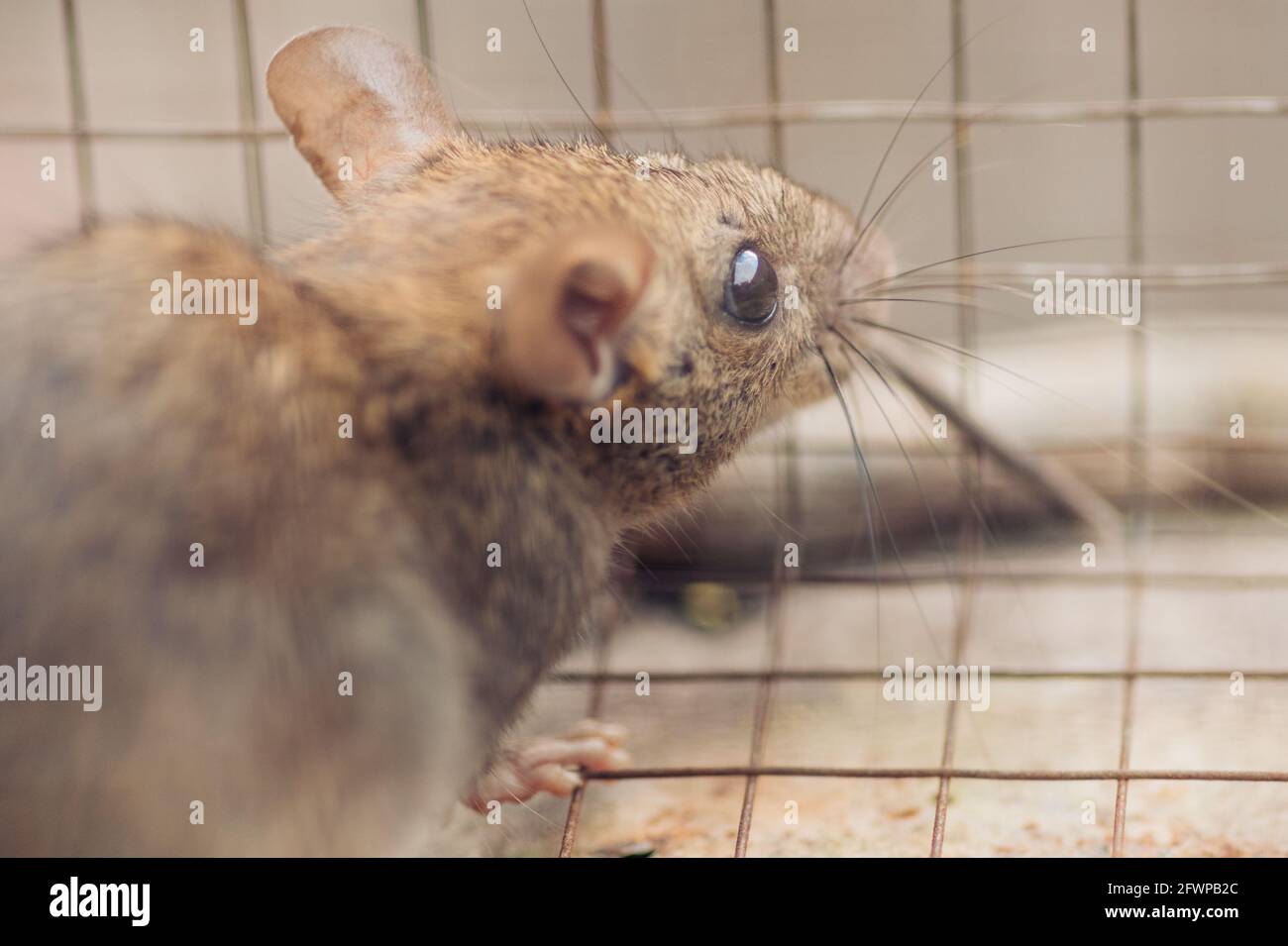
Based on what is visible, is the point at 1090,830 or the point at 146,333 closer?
the point at 146,333

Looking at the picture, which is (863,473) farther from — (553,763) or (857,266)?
(553,763)

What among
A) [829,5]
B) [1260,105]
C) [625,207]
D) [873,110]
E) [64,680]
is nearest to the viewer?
[64,680]

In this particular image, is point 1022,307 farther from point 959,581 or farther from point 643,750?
point 643,750

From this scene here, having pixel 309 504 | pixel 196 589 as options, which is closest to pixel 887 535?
pixel 309 504

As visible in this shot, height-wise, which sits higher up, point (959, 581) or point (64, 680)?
point (64, 680)

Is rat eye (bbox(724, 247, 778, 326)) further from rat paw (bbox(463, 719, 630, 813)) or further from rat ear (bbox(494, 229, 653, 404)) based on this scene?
rat paw (bbox(463, 719, 630, 813))

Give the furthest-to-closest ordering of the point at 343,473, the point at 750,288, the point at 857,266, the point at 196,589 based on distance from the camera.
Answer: the point at 857,266
the point at 750,288
the point at 343,473
the point at 196,589

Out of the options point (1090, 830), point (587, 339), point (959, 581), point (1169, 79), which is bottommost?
point (1090, 830)

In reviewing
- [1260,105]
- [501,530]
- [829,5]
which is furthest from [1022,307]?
[501,530]
